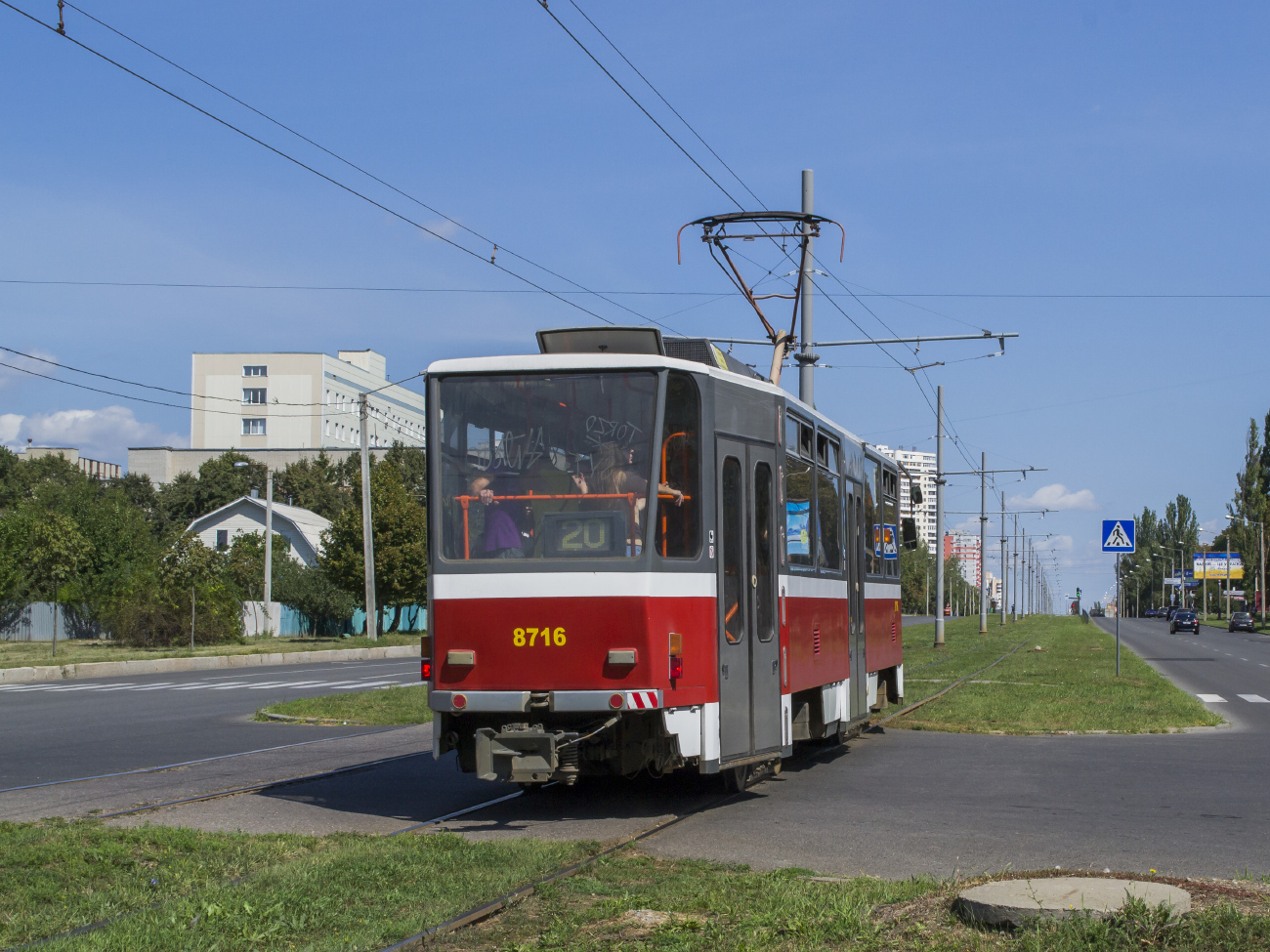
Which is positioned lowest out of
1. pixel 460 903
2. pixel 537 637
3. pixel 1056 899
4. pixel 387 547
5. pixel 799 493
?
pixel 460 903

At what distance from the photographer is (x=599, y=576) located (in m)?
9.42

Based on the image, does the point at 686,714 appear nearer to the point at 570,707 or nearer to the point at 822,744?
the point at 570,707

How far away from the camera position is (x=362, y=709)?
1952cm

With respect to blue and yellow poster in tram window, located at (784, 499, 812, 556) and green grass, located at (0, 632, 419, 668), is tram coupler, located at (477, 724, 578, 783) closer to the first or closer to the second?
blue and yellow poster in tram window, located at (784, 499, 812, 556)

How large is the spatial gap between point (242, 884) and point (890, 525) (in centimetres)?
1196

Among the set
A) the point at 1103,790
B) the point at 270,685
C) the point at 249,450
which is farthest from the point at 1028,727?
the point at 249,450

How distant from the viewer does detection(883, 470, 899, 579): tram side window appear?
679 inches

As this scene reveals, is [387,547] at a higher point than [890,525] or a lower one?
higher

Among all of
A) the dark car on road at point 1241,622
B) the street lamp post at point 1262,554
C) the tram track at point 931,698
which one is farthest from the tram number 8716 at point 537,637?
the street lamp post at point 1262,554

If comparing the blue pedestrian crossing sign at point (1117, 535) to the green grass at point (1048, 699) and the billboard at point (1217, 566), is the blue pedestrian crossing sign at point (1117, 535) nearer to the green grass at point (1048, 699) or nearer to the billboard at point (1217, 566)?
the green grass at point (1048, 699)

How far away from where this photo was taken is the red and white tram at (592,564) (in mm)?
9391

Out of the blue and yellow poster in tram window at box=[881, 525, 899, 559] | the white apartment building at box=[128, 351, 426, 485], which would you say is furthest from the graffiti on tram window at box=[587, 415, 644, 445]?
the white apartment building at box=[128, 351, 426, 485]

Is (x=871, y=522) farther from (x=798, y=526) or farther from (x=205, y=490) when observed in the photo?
(x=205, y=490)

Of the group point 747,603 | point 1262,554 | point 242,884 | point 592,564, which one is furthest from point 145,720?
point 1262,554
